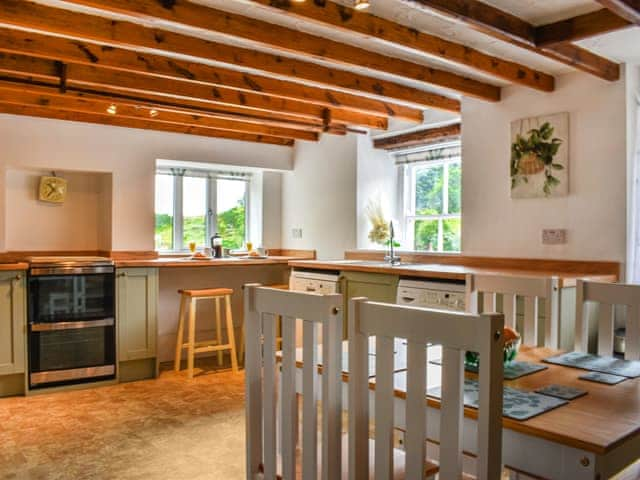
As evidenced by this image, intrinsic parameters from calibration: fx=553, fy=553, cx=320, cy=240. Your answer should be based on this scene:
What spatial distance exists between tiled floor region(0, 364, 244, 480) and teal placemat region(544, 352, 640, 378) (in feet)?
5.10

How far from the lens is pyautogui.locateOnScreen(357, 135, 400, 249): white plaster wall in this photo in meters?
4.90

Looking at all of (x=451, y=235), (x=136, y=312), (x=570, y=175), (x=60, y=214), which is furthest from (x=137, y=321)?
(x=570, y=175)

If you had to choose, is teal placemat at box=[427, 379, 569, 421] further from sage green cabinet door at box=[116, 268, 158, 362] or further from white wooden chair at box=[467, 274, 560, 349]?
sage green cabinet door at box=[116, 268, 158, 362]

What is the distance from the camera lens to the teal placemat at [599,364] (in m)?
1.64

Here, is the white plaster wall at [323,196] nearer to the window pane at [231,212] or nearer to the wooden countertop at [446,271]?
the window pane at [231,212]

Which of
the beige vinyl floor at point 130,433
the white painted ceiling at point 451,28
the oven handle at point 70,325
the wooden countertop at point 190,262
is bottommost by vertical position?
the beige vinyl floor at point 130,433

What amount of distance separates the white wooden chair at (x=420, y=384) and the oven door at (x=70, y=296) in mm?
3251

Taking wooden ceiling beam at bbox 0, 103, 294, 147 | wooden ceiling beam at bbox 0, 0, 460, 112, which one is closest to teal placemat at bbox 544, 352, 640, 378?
wooden ceiling beam at bbox 0, 0, 460, 112

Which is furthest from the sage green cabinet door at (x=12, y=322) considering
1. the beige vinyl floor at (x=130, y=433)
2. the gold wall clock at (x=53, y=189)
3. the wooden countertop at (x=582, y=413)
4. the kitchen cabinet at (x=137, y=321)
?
the wooden countertop at (x=582, y=413)

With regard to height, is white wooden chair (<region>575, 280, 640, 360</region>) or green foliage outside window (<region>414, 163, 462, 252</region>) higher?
green foliage outside window (<region>414, 163, 462, 252</region>)

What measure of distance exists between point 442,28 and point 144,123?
2.86 meters

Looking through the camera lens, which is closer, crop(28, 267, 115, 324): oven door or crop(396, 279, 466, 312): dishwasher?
crop(396, 279, 466, 312): dishwasher

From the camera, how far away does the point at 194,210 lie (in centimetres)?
533

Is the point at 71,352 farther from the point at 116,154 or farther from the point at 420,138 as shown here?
the point at 420,138
